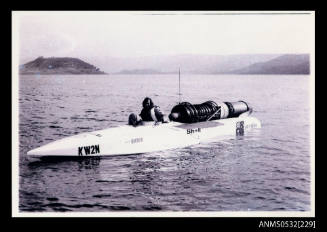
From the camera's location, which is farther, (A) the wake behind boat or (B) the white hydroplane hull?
(A) the wake behind boat

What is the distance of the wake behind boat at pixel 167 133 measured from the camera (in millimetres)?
15797

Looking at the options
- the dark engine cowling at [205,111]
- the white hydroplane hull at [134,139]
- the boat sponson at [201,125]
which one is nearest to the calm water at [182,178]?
the white hydroplane hull at [134,139]

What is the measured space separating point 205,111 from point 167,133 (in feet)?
9.60

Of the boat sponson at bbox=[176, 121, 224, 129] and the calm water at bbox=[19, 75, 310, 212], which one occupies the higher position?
the boat sponson at bbox=[176, 121, 224, 129]

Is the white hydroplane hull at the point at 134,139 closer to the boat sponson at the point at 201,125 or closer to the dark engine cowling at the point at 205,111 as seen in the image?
the boat sponson at the point at 201,125

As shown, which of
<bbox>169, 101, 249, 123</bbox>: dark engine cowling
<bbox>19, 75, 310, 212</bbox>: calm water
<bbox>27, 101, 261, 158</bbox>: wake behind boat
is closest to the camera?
<bbox>19, 75, 310, 212</bbox>: calm water

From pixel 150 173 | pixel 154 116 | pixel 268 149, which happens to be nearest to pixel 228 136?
pixel 268 149

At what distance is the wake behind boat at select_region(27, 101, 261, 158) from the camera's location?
15797mm

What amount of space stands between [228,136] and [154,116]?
4.45 meters

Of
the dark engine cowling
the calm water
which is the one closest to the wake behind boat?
the dark engine cowling

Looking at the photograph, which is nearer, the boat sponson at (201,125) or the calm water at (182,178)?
the calm water at (182,178)

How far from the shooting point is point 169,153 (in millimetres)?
17266

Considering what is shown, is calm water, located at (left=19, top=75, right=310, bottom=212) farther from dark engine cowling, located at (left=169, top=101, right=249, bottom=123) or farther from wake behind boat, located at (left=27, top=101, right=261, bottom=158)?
dark engine cowling, located at (left=169, top=101, right=249, bottom=123)

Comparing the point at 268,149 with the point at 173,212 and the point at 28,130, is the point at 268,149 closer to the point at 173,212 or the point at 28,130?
the point at 173,212
